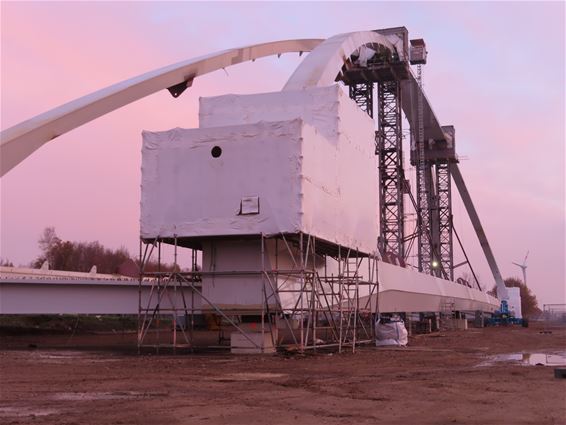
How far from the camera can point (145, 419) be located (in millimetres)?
11984

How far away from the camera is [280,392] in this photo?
15703 mm

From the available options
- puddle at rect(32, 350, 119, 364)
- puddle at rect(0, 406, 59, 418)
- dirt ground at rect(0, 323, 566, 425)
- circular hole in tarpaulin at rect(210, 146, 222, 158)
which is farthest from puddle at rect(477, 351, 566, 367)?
puddle at rect(0, 406, 59, 418)

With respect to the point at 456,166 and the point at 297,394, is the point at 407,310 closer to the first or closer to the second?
the point at 297,394

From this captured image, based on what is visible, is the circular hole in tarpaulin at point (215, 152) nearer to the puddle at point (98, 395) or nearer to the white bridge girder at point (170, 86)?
the white bridge girder at point (170, 86)

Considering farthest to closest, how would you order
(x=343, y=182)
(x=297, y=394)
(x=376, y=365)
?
(x=343, y=182) < (x=376, y=365) < (x=297, y=394)

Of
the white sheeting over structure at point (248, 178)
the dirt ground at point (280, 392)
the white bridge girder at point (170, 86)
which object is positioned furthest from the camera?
the white sheeting over structure at point (248, 178)

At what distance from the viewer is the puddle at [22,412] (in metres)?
12.6

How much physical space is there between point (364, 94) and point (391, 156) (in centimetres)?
652

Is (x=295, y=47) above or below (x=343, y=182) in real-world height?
above

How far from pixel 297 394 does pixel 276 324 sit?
14.0 m

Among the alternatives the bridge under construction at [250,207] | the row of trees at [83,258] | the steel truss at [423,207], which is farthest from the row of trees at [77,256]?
the bridge under construction at [250,207]

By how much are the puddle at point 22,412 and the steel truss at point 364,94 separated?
56.3m

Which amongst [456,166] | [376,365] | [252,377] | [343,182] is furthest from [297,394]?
[456,166]

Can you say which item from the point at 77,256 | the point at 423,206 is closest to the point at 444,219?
the point at 423,206
